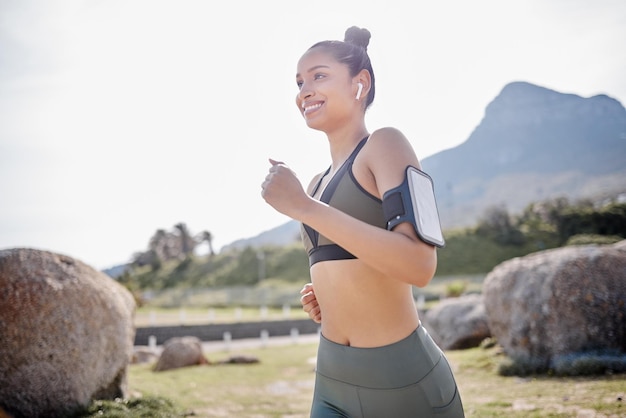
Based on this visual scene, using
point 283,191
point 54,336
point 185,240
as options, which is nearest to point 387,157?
point 283,191

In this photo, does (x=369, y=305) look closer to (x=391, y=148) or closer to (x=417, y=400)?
(x=417, y=400)

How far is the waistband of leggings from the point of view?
6.49 feet

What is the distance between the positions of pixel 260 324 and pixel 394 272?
27770 millimetres

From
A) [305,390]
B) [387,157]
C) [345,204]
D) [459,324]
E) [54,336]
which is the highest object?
[387,157]

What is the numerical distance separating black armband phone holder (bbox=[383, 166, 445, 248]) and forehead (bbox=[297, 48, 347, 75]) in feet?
2.09

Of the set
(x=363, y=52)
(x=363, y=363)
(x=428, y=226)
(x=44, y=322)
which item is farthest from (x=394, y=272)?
(x=44, y=322)

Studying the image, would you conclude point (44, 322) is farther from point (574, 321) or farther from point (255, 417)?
point (574, 321)

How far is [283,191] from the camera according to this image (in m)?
1.91

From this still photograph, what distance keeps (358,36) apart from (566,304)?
813 centimetres

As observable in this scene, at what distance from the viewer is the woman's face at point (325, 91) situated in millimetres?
2281

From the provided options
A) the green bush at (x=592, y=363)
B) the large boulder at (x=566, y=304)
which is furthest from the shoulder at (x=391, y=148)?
the large boulder at (x=566, y=304)

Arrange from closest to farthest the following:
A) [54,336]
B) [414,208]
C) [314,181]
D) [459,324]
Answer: [414,208]
[314,181]
[54,336]
[459,324]

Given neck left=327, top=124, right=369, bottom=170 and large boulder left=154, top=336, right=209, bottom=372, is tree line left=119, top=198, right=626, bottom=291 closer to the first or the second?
large boulder left=154, top=336, right=209, bottom=372

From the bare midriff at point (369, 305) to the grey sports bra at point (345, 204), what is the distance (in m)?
0.05
